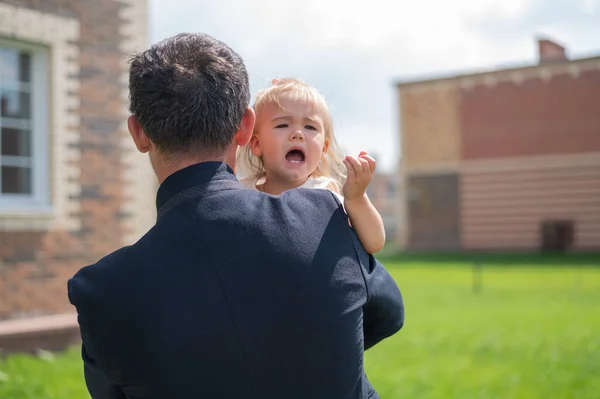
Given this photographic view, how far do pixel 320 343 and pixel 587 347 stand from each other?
772 cm

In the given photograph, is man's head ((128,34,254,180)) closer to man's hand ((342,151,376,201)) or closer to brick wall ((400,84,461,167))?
man's hand ((342,151,376,201))

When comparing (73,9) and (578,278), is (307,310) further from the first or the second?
(578,278)

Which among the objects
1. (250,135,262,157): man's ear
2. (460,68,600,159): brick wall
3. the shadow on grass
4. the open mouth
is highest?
(460,68,600,159): brick wall

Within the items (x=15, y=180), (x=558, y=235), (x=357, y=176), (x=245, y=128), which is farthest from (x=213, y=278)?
(x=558, y=235)

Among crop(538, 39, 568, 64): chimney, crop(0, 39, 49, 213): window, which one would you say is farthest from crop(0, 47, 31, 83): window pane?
crop(538, 39, 568, 64): chimney

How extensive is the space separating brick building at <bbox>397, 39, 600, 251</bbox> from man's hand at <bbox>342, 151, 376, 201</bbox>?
32403 millimetres

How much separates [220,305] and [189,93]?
18.4 inches

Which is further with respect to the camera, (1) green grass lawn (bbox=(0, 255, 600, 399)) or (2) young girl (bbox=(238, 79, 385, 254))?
(1) green grass lawn (bbox=(0, 255, 600, 399))

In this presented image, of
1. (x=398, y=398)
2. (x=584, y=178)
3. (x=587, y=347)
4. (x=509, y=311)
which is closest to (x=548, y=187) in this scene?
(x=584, y=178)

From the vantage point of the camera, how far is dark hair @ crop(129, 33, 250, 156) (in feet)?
5.53

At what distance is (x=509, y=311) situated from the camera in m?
12.3

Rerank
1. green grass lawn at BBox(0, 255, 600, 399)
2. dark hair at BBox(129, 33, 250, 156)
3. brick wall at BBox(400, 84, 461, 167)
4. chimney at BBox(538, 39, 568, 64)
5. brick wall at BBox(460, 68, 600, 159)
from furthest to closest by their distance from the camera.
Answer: brick wall at BBox(400, 84, 461, 167)
chimney at BBox(538, 39, 568, 64)
brick wall at BBox(460, 68, 600, 159)
green grass lawn at BBox(0, 255, 600, 399)
dark hair at BBox(129, 33, 250, 156)

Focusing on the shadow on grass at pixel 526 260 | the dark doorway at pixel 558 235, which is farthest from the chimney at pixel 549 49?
Result: the shadow on grass at pixel 526 260

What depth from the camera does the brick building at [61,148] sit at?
26.6ft
